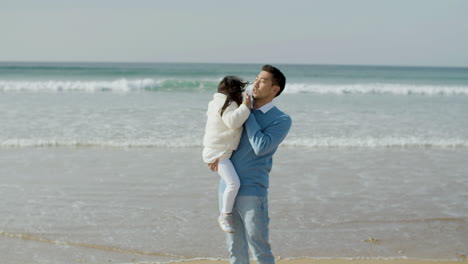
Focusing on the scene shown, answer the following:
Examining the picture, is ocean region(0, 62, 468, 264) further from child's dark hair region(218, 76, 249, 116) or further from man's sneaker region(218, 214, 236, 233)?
child's dark hair region(218, 76, 249, 116)

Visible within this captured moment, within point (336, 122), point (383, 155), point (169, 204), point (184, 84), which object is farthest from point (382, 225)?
point (184, 84)

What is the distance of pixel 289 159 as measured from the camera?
8.99m

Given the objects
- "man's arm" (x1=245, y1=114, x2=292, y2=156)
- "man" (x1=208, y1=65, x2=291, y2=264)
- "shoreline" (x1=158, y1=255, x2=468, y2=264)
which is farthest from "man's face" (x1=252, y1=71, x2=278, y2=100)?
"shoreline" (x1=158, y1=255, x2=468, y2=264)

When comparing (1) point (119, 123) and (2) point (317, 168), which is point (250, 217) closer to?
(2) point (317, 168)

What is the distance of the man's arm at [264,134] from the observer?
9.73 feet

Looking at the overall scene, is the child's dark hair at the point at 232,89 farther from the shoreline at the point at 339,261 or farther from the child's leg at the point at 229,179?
the shoreline at the point at 339,261

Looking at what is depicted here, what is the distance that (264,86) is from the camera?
3.05 metres

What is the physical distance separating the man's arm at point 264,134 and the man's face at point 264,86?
0.47ft

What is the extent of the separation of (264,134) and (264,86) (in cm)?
28

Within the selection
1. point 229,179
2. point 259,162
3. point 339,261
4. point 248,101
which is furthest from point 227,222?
point 339,261

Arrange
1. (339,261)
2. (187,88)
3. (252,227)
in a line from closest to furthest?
1. (252,227)
2. (339,261)
3. (187,88)

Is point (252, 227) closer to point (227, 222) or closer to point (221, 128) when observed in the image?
point (227, 222)

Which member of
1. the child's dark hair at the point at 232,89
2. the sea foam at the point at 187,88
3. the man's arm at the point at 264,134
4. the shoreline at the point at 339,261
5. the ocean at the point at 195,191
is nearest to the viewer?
the man's arm at the point at 264,134

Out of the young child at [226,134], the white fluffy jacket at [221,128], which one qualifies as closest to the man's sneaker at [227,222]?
the young child at [226,134]
